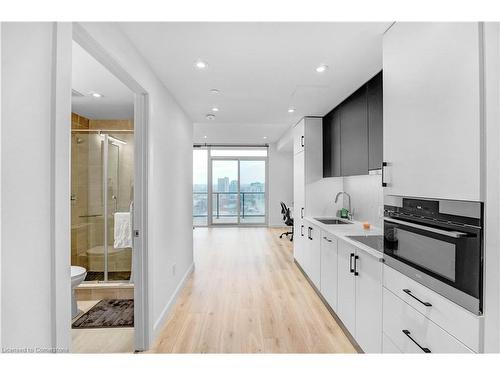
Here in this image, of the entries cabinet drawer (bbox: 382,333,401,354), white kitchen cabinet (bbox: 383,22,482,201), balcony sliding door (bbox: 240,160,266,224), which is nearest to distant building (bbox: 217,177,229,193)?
balcony sliding door (bbox: 240,160,266,224)

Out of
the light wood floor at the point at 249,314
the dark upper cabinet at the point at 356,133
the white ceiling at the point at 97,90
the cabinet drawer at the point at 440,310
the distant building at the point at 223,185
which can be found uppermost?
the white ceiling at the point at 97,90

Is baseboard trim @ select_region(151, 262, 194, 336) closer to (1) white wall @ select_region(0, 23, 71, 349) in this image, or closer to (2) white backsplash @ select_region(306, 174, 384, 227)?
(1) white wall @ select_region(0, 23, 71, 349)

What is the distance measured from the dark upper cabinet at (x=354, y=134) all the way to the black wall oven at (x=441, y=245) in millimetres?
1164

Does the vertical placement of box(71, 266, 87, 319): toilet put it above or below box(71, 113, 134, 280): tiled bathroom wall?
below

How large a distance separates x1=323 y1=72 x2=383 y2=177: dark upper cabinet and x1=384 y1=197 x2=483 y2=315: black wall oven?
987 millimetres

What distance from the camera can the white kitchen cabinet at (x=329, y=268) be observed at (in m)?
2.56

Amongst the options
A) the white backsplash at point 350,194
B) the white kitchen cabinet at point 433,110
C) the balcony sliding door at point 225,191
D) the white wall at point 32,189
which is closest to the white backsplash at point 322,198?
the white backsplash at point 350,194

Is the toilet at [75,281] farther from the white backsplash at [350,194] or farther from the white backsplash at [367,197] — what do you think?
the white backsplash at [367,197]

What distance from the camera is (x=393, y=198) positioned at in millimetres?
1605

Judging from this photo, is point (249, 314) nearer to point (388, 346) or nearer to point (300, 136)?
Answer: point (388, 346)

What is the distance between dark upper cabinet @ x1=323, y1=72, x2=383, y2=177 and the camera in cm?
234

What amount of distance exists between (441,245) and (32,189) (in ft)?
5.68

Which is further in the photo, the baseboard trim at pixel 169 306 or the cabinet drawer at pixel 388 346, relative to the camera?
the baseboard trim at pixel 169 306
